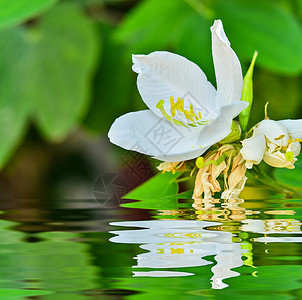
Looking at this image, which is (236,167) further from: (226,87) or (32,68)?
(32,68)

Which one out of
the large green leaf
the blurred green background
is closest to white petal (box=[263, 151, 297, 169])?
the blurred green background

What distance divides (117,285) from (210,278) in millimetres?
51

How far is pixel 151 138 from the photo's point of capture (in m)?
0.33

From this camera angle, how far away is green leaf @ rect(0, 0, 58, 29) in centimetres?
59

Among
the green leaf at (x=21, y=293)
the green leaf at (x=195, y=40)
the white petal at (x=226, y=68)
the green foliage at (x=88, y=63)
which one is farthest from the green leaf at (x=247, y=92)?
the green foliage at (x=88, y=63)

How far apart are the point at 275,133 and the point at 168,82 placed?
74 millimetres

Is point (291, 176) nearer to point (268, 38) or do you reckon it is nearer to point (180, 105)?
point (180, 105)

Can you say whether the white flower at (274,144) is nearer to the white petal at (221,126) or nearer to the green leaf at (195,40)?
the white petal at (221,126)

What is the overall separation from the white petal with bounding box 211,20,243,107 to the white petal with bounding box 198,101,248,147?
A: 27 millimetres

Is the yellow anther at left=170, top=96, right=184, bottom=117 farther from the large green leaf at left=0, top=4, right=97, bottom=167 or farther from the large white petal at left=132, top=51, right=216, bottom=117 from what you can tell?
the large green leaf at left=0, top=4, right=97, bottom=167

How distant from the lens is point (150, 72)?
1.20 feet

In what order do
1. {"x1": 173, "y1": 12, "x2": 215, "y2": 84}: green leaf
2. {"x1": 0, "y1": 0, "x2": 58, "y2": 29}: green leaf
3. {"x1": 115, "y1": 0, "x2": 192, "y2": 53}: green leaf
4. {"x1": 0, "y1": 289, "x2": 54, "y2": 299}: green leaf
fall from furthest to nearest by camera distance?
{"x1": 115, "y1": 0, "x2": 192, "y2": 53}: green leaf < {"x1": 173, "y1": 12, "x2": 215, "y2": 84}: green leaf < {"x1": 0, "y1": 0, "x2": 58, "y2": 29}: green leaf < {"x1": 0, "y1": 289, "x2": 54, "y2": 299}: green leaf

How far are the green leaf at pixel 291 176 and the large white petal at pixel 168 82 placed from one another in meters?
0.06

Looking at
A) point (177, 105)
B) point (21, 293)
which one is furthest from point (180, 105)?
point (21, 293)
